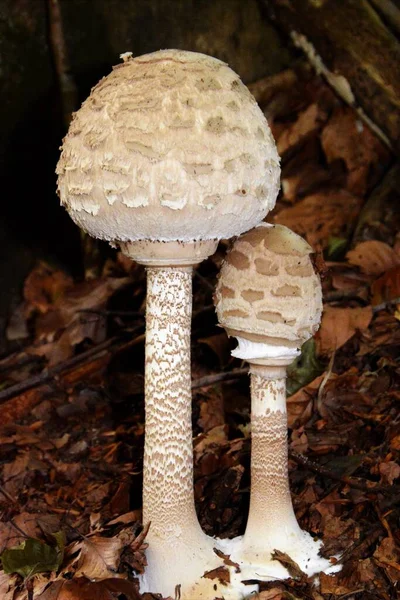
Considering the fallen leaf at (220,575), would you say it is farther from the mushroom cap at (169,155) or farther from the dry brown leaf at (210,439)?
the mushroom cap at (169,155)

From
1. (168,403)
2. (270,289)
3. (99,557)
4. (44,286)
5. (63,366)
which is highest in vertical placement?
(270,289)

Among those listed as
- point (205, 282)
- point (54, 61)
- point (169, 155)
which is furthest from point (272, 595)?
point (54, 61)

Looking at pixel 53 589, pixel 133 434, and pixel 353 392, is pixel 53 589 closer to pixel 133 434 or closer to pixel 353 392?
pixel 133 434

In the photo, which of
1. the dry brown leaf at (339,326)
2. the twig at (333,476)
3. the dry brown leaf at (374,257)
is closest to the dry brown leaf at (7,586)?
the twig at (333,476)

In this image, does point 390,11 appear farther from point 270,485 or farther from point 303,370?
point 270,485

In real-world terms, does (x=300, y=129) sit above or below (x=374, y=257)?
above

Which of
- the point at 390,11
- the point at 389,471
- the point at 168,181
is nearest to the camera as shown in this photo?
the point at 168,181
